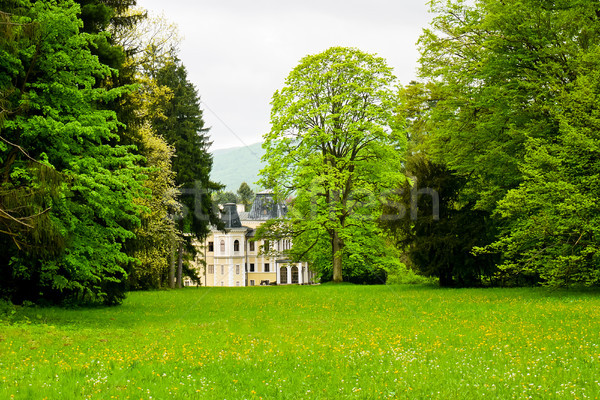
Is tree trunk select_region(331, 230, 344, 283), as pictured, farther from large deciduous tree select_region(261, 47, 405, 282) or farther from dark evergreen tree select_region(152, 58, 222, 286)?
dark evergreen tree select_region(152, 58, 222, 286)

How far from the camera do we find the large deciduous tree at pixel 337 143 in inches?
1320

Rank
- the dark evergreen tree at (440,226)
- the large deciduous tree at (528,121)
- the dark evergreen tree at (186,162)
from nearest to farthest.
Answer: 1. the large deciduous tree at (528,121)
2. the dark evergreen tree at (440,226)
3. the dark evergreen tree at (186,162)

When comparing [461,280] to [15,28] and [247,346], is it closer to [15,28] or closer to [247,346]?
[247,346]

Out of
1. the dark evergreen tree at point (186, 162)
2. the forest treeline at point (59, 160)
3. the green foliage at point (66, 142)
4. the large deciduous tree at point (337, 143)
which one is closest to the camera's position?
the forest treeline at point (59, 160)

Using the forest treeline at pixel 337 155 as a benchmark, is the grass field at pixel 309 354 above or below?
below

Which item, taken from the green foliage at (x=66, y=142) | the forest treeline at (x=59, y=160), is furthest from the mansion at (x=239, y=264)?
the green foliage at (x=66, y=142)

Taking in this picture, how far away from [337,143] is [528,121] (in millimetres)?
13613

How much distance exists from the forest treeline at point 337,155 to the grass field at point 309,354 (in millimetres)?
2843

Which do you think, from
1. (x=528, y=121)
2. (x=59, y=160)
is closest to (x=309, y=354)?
(x=59, y=160)

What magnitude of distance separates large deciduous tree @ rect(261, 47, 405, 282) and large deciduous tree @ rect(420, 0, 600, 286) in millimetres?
5704

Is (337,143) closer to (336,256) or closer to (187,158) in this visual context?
(336,256)

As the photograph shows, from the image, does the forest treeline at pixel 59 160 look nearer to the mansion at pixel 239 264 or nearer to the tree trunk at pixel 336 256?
the tree trunk at pixel 336 256

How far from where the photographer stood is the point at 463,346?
1077 cm

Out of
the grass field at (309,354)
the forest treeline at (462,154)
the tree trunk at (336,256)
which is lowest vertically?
the grass field at (309,354)
